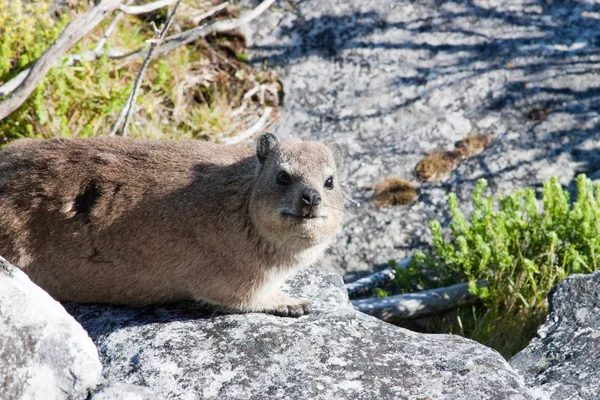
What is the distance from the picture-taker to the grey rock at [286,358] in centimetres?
456

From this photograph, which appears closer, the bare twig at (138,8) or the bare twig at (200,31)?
the bare twig at (138,8)

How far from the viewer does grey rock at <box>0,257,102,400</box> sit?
11.8 feet

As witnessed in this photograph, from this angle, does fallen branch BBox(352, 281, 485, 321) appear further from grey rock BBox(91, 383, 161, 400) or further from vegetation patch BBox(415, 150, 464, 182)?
grey rock BBox(91, 383, 161, 400)

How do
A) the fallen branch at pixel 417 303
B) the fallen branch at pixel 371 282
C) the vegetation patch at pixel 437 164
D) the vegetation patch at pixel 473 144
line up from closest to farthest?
1. the fallen branch at pixel 417 303
2. the fallen branch at pixel 371 282
3. the vegetation patch at pixel 437 164
4. the vegetation patch at pixel 473 144

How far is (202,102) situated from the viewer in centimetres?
925

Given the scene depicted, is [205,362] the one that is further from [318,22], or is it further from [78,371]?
[318,22]

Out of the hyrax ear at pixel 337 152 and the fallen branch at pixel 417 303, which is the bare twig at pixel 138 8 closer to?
the hyrax ear at pixel 337 152

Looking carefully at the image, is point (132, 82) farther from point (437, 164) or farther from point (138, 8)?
point (437, 164)

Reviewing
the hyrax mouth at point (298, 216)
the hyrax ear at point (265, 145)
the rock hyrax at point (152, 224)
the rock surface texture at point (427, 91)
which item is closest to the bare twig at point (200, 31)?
the rock surface texture at point (427, 91)

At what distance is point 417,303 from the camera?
7.31m

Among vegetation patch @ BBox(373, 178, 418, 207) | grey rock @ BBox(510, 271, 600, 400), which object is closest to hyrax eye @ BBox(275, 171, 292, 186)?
grey rock @ BBox(510, 271, 600, 400)

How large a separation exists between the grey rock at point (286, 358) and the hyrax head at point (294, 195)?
673 millimetres

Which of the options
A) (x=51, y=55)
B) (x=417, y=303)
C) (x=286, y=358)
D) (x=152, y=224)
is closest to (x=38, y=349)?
(x=286, y=358)

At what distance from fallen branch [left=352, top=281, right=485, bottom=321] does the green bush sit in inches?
6.5
